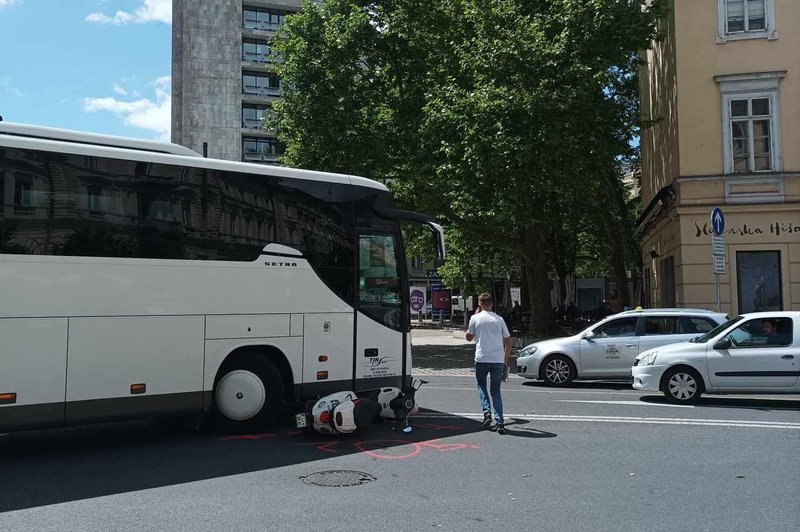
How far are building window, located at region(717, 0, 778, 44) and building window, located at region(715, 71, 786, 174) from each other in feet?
3.73

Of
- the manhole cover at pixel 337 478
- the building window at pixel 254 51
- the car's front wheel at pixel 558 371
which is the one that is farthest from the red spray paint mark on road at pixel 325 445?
the building window at pixel 254 51

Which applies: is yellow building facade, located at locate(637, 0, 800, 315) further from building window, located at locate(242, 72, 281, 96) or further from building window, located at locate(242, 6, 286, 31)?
building window, located at locate(242, 6, 286, 31)

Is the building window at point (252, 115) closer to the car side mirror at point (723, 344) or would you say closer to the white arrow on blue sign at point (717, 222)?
the white arrow on blue sign at point (717, 222)

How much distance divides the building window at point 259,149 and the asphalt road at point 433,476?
2218 inches

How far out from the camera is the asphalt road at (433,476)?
18.2 feet

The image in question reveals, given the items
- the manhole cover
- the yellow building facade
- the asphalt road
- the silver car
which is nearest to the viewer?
the asphalt road

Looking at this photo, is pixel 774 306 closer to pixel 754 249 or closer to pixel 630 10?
pixel 754 249

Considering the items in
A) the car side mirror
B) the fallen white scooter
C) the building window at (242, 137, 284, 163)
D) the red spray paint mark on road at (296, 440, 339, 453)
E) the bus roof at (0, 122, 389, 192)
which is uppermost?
the building window at (242, 137, 284, 163)

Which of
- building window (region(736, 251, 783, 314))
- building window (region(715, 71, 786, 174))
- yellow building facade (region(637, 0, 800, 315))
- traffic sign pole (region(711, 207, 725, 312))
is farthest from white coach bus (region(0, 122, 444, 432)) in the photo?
building window (region(715, 71, 786, 174))

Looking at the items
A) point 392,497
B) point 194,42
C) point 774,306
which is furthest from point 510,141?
point 194,42

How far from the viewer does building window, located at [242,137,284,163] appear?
64125mm

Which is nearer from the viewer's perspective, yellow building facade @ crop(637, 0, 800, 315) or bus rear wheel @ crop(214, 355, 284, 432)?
bus rear wheel @ crop(214, 355, 284, 432)

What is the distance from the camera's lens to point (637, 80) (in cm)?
2958

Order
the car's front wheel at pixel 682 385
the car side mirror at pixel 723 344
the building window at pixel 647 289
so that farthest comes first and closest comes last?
1. the building window at pixel 647 289
2. the car's front wheel at pixel 682 385
3. the car side mirror at pixel 723 344
